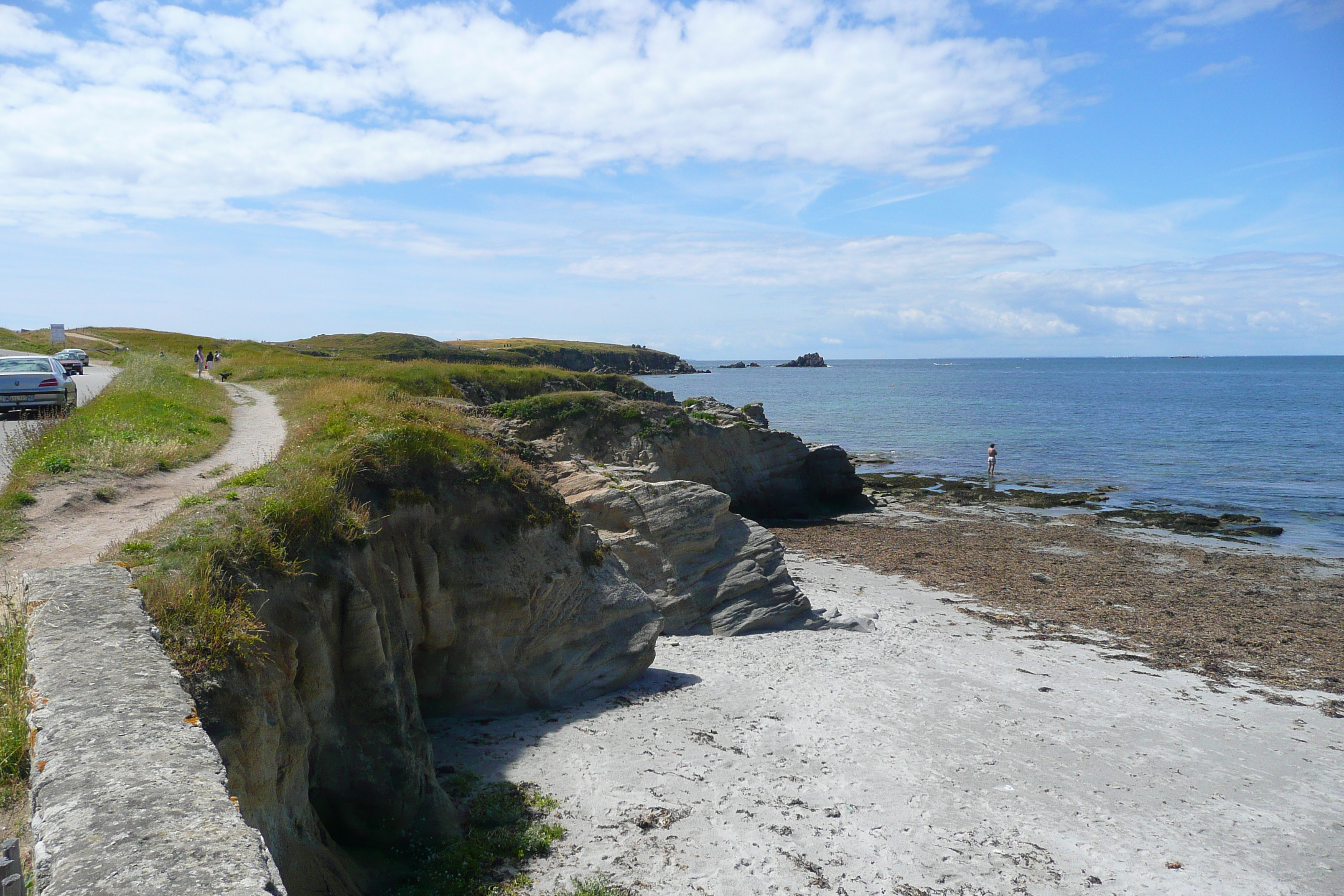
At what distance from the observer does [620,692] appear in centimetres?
1484

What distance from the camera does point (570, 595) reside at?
48.2ft

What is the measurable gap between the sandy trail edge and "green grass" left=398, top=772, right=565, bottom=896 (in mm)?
5500

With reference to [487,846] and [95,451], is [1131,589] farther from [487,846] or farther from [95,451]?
[95,451]

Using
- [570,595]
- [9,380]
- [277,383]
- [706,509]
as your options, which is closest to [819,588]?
[706,509]

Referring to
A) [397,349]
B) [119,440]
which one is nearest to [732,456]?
[119,440]

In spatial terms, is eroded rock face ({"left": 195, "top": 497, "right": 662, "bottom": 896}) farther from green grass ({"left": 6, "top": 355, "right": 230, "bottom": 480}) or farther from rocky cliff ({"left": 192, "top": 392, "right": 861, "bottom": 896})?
green grass ({"left": 6, "top": 355, "right": 230, "bottom": 480})

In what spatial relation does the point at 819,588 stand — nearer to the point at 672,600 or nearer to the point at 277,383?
the point at 672,600

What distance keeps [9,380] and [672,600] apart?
21.9 m

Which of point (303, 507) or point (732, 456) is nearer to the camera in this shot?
point (303, 507)

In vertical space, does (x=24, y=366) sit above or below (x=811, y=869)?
above

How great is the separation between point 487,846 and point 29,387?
2393 centimetres

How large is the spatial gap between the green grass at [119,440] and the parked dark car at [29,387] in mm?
1063

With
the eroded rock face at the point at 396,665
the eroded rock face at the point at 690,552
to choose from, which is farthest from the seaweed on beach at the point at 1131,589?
the eroded rock face at the point at 396,665

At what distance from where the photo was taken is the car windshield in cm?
2444
